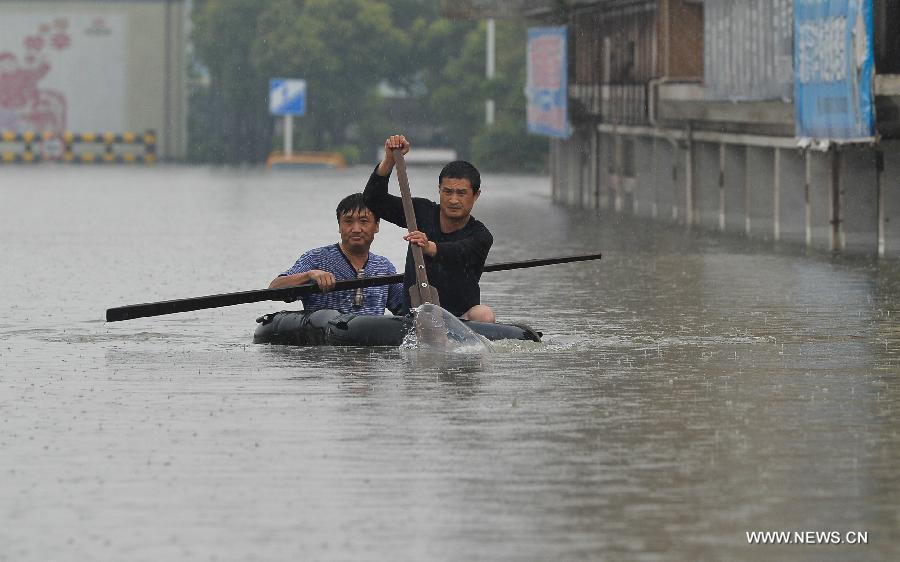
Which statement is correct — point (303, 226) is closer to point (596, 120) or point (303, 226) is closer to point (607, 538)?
point (596, 120)

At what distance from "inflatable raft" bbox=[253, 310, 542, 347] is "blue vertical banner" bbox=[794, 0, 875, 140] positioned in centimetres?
1348

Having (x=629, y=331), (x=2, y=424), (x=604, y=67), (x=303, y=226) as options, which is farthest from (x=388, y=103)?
(x=2, y=424)

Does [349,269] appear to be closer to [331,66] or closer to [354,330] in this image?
[354,330]

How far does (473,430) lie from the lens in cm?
1235

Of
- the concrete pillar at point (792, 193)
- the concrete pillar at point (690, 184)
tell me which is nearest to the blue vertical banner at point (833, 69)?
the concrete pillar at point (792, 193)

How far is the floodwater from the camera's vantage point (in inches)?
364

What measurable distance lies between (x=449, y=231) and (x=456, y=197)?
0.37 meters

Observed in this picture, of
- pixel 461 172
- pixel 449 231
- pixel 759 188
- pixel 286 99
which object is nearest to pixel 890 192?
pixel 759 188

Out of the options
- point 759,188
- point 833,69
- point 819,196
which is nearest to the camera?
point 833,69

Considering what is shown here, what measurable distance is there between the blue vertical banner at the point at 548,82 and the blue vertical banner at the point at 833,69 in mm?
21267

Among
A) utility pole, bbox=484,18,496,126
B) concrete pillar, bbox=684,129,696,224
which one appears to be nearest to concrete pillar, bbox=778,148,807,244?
concrete pillar, bbox=684,129,696,224

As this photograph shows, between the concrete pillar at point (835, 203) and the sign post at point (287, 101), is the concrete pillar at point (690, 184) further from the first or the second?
the sign post at point (287, 101)

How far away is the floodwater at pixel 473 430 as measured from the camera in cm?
923

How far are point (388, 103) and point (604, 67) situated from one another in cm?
4967
